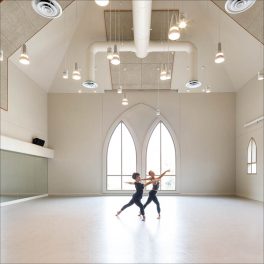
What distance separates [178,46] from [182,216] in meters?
7.07

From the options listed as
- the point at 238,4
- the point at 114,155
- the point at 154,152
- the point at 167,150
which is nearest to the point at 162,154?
the point at 167,150

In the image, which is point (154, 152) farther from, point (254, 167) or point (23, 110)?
point (23, 110)

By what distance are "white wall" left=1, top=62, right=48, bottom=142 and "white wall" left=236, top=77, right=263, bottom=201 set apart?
1084 centimetres

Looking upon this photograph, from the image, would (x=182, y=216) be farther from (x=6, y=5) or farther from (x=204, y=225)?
(x=6, y=5)

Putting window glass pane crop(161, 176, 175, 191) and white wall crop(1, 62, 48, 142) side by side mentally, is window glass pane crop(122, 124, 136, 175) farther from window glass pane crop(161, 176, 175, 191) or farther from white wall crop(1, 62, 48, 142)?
white wall crop(1, 62, 48, 142)

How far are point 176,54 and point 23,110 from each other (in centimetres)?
786

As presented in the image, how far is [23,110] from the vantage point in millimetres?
11180

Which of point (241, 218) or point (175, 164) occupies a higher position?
point (175, 164)

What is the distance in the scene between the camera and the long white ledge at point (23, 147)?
9.09 meters

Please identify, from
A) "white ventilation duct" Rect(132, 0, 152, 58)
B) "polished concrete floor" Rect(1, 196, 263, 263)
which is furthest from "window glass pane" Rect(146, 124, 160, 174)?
"polished concrete floor" Rect(1, 196, 263, 263)

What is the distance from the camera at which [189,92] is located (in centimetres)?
1403

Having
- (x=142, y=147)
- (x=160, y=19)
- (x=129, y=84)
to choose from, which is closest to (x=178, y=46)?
(x=160, y=19)

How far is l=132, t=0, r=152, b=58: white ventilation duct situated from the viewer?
705 cm

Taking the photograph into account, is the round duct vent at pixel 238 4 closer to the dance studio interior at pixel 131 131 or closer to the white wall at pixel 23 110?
the dance studio interior at pixel 131 131
